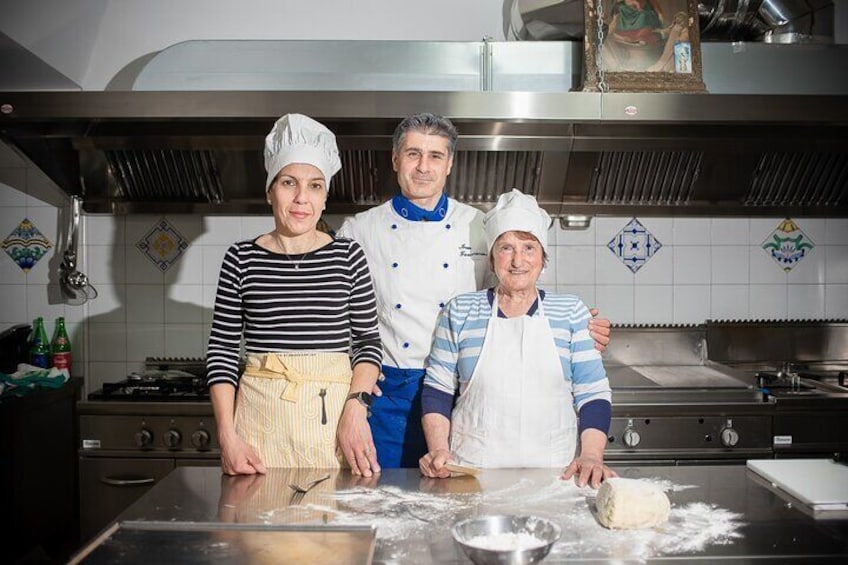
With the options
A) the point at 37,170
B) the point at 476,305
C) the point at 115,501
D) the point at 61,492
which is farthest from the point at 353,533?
the point at 37,170

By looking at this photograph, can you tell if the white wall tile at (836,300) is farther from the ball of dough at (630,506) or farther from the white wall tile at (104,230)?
the white wall tile at (104,230)

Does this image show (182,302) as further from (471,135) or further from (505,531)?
(505,531)

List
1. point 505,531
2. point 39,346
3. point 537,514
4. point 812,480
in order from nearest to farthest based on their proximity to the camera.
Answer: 1. point 505,531
2. point 537,514
3. point 812,480
4. point 39,346

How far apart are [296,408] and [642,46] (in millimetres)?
2364

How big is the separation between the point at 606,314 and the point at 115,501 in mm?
2642

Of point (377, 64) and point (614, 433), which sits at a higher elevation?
point (377, 64)

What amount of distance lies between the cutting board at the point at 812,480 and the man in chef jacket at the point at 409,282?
102 cm

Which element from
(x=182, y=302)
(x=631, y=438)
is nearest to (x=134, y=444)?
(x=182, y=302)

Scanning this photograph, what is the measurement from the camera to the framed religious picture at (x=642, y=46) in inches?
134

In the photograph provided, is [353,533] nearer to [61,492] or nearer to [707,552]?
[707,552]

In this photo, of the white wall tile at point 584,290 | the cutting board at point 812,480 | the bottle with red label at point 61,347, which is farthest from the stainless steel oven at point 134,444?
the cutting board at point 812,480

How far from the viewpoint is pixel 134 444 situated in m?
3.47

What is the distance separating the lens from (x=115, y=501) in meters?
3.49

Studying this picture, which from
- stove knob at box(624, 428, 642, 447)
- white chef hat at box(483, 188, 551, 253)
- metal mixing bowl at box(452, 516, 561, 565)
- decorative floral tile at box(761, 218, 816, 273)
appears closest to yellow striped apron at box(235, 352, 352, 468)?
white chef hat at box(483, 188, 551, 253)
